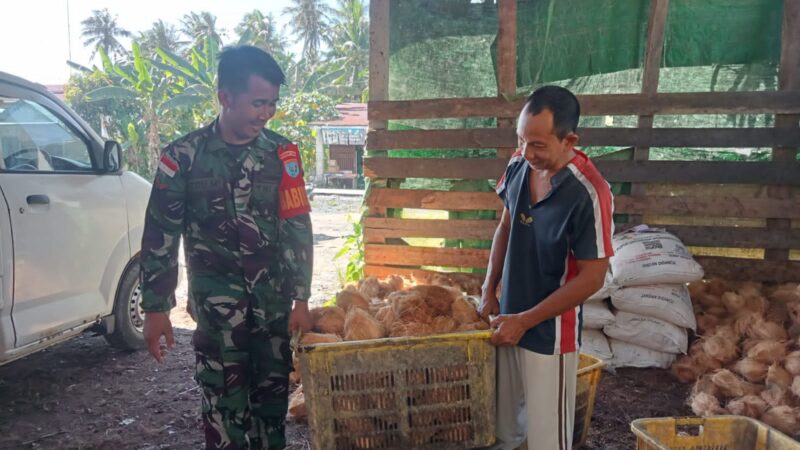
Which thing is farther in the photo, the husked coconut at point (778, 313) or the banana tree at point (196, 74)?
the banana tree at point (196, 74)

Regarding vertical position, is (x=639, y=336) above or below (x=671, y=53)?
below

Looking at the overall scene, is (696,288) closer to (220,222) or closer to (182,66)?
(220,222)

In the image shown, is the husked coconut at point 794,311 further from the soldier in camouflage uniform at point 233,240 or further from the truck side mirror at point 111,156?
the truck side mirror at point 111,156

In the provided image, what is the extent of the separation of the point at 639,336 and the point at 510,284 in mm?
2374

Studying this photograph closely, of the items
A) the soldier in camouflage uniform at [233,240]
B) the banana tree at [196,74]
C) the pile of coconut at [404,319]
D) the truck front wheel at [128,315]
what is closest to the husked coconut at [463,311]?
the pile of coconut at [404,319]

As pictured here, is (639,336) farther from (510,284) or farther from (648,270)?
(510,284)

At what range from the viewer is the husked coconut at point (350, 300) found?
328 cm

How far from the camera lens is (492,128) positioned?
5.02 m

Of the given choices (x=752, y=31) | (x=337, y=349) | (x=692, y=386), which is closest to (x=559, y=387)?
(x=337, y=349)

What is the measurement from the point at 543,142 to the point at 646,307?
2622 millimetres

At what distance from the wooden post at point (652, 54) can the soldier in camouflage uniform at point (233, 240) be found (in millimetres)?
3490

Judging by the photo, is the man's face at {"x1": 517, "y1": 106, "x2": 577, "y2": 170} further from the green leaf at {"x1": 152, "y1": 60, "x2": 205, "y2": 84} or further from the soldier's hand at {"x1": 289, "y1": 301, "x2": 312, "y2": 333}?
the green leaf at {"x1": 152, "y1": 60, "x2": 205, "y2": 84}

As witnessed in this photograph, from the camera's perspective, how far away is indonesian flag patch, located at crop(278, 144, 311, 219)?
235 centimetres

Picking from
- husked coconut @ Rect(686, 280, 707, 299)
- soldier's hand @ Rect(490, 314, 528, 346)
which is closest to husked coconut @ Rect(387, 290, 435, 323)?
soldier's hand @ Rect(490, 314, 528, 346)
